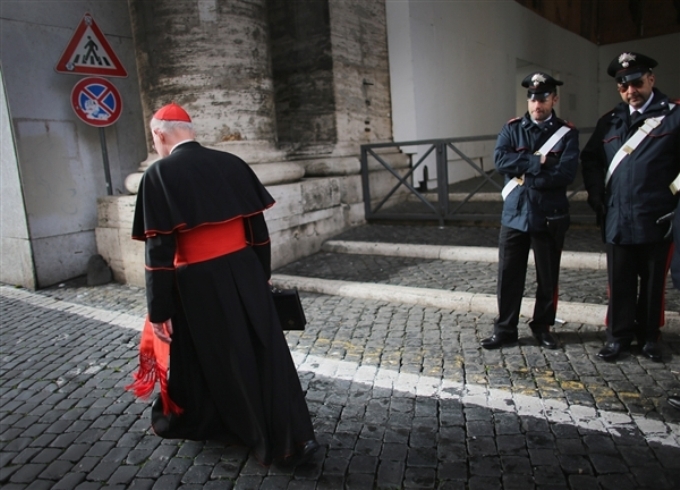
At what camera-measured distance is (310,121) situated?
7.98 meters

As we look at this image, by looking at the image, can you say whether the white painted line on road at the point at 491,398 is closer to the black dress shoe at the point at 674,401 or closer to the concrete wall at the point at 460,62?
the black dress shoe at the point at 674,401

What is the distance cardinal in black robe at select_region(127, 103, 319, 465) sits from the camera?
232 cm

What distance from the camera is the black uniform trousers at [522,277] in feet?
11.7

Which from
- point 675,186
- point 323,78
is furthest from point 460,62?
point 675,186

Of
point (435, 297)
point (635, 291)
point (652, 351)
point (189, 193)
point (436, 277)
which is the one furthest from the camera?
point (436, 277)

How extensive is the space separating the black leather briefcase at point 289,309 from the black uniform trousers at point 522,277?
5.46 feet

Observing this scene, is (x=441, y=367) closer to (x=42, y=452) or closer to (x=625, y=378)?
(x=625, y=378)

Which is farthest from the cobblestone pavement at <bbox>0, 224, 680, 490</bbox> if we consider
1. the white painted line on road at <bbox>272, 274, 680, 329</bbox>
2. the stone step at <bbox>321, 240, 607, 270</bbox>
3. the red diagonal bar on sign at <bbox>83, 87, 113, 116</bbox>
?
the red diagonal bar on sign at <bbox>83, 87, 113, 116</bbox>

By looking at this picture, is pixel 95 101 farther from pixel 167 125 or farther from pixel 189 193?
pixel 189 193

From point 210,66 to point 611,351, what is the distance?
4.99m

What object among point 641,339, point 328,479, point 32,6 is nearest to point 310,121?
point 32,6

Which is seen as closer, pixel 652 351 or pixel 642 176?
pixel 642 176

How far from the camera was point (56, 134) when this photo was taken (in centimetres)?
598

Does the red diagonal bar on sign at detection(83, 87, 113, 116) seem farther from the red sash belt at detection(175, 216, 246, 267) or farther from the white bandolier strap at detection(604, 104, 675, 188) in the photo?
the white bandolier strap at detection(604, 104, 675, 188)
